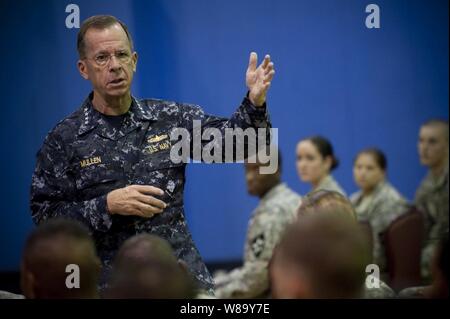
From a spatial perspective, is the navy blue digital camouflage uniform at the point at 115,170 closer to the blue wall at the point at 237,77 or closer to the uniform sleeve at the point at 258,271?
the blue wall at the point at 237,77

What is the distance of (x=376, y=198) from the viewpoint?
5027 millimetres

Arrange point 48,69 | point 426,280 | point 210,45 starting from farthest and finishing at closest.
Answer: point 210,45 < point 426,280 < point 48,69

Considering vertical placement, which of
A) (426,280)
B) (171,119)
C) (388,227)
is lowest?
(426,280)

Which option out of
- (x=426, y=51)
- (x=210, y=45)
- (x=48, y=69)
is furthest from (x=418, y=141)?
(x=48, y=69)

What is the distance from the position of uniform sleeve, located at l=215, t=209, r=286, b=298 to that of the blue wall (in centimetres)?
82

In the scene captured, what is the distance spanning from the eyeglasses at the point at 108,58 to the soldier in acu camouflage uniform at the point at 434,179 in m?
2.33

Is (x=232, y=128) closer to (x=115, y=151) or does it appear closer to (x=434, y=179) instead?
(x=115, y=151)

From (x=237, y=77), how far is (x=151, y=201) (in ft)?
6.83

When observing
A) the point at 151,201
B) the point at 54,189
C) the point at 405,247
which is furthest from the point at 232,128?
the point at 405,247

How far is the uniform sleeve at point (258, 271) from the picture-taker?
3.96 m

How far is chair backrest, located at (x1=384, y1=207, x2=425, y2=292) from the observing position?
14.0ft

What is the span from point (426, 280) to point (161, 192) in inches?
82.2

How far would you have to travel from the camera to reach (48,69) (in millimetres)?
3732

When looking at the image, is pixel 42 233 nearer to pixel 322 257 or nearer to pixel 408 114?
pixel 322 257
